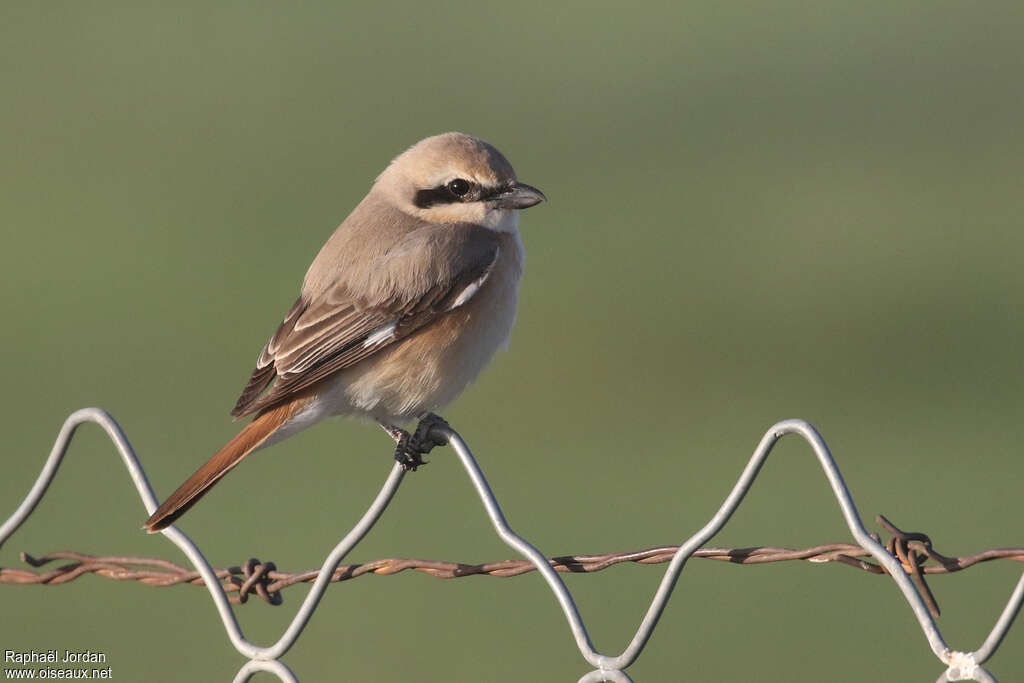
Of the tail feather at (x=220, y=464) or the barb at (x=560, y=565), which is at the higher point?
the tail feather at (x=220, y=464)

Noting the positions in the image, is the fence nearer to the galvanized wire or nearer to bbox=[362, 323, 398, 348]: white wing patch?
the galvanized wire

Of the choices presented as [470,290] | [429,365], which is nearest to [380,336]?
[429,365]

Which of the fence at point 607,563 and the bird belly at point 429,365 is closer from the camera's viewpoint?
the fence at point 607,563

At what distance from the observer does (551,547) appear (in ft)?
32.8

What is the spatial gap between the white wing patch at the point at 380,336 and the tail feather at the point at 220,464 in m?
0.28

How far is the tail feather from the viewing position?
13.9 feet

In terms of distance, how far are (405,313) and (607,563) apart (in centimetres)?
187

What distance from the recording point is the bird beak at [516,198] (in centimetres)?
557

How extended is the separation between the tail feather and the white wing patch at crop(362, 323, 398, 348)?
0.28m

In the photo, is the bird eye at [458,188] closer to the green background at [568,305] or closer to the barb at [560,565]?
the barb at [560,565]

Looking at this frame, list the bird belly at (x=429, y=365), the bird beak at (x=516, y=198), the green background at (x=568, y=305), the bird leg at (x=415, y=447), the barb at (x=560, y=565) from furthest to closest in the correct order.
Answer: the green background at (x=568, y=305)
the bird beak at (x=516, y=198)
the bird belly at (x=429, y=365)
the bird leg at (x=415, y=447)
the barb at (x=560, y=565)

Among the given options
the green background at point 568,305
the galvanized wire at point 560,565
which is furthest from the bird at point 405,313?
the green background at point 568,305

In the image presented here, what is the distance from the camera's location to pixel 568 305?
16.7 meters

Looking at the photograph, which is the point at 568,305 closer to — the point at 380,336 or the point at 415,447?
the point at 380,336
